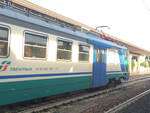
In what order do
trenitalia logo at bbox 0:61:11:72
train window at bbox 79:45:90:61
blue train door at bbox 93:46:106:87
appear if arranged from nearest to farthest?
trenitalia logo at bbox 0:61:11:72 < train window at bbox 79:45:90:61 < blue train door at bbox 93:46:106:87

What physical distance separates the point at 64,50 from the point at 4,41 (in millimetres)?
2635

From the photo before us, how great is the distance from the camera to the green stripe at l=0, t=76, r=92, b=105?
4.83 meters

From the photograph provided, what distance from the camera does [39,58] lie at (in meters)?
5.88

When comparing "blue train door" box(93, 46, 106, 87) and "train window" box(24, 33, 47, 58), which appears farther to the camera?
"blue train door" box(93, 46, 106, 87)

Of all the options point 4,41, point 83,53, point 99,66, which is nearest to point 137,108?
point 99,66

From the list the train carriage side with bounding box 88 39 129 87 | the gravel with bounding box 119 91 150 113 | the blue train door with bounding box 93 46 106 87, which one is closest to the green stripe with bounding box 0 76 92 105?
the blue train door with bounding box 93 46 106 87

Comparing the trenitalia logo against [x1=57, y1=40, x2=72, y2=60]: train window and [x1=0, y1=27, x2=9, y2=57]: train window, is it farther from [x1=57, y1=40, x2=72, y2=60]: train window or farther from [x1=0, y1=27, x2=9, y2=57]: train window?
[x1=57, y1=40, x2=72, y2=60]: train window

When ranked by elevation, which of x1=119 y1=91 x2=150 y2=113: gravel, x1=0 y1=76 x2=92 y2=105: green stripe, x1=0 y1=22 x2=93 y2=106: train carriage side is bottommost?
x1=119 y1=91 x2=150 y2=113: gravel

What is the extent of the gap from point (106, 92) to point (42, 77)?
17.0 feet

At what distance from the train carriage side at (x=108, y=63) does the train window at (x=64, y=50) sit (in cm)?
160

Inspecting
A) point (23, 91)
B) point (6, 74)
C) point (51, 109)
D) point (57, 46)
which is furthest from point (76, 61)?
point (6, 74)

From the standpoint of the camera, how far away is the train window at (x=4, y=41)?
4754 millimetres

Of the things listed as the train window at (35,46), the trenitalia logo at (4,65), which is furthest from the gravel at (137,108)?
the trenitalia logo at (4,65)

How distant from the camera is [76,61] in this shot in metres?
7.61
